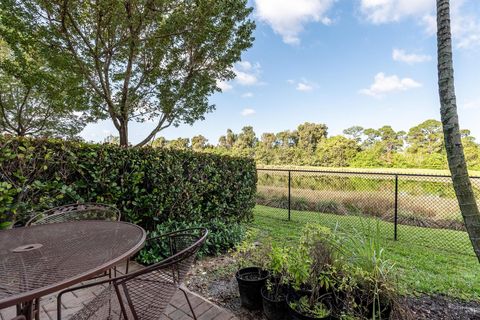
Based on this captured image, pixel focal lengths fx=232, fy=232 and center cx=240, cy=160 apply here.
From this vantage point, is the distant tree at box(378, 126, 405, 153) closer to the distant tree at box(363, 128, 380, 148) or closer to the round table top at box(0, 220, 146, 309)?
the distant tree at box(363, 128, 380, 148)

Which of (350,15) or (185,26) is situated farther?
(350,15)

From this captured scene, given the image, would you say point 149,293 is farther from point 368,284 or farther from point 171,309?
point 368,284

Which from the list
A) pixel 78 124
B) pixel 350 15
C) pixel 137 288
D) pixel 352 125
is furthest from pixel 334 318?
pixel 352 125

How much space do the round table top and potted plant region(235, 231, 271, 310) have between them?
3.29ft

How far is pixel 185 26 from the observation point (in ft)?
17.2

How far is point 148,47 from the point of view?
5766mm

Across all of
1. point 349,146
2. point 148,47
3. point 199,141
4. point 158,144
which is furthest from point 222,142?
point 148,47

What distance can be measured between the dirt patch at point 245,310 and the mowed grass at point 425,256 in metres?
0.12

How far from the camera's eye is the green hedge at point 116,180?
2.22 m

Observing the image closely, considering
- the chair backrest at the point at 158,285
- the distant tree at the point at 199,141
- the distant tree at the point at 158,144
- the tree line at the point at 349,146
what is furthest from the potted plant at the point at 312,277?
the distant tree at the point at 199,141

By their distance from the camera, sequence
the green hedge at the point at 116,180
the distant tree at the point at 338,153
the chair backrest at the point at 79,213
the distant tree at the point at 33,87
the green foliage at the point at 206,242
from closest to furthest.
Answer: the chair backrest at the point at 79,213
the green hedge at the point at 116,180
the green foliage at the point at 206,242
the distant tree at the point at 33,87
the distant tree at the point at 338,153

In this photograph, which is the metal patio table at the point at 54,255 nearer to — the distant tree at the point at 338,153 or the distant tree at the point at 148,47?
the distant tree at the point at 148,47

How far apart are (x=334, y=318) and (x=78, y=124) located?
11203 mm

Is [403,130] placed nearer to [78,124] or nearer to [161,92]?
[161,92]
